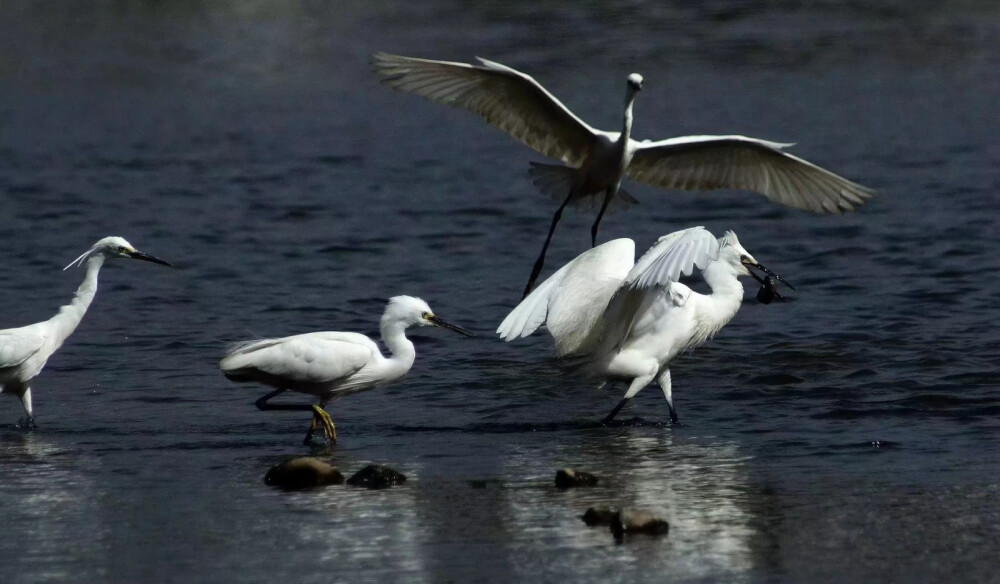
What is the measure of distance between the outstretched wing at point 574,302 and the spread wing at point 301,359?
0.88m

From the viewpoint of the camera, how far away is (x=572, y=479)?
743cm

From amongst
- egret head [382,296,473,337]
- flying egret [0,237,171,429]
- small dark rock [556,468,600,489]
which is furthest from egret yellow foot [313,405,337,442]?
small dark rock [556,468,600,489]

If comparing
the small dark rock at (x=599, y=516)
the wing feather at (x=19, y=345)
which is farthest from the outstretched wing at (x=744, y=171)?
the wing feather at (x=19, y=345)

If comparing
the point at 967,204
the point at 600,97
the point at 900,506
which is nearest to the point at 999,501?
the point at 900,506

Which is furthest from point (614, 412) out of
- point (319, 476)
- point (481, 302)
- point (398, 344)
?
point (481, 302)

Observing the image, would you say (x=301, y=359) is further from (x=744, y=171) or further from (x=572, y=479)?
(x=744, y=171)

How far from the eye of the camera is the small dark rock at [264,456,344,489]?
7527 millimetres

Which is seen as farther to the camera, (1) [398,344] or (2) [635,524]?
(1) [398,344]

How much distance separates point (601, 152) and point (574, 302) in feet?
8.85

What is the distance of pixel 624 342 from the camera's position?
9.63 metres

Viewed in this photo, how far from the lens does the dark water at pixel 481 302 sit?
6.60 meters

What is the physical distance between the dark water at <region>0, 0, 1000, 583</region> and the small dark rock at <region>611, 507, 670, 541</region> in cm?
17

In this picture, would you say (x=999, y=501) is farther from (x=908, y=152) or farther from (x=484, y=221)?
(x=908, y=152)

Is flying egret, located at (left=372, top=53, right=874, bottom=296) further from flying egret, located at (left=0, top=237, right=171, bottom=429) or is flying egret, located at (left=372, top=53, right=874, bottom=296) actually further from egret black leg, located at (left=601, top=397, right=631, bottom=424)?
flying egret, located at (left=0, top=237, right=171, bottom=429)
